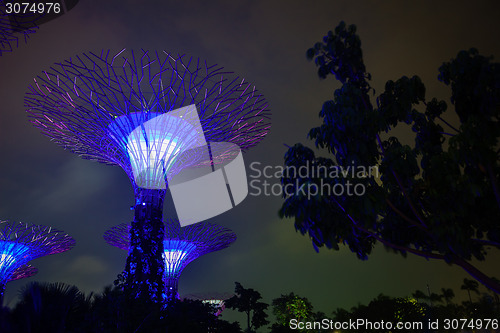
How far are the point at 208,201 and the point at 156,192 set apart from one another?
12.8 meters

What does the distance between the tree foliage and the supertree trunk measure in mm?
11089

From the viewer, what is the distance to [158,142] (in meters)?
20.8

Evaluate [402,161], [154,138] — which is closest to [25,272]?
[154,138]

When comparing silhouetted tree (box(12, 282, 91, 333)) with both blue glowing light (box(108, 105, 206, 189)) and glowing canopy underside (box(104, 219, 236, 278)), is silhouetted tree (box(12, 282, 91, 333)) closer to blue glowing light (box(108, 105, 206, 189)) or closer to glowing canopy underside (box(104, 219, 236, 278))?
blue glowing light (box(108, 105, 206, 189))

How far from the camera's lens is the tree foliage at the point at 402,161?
8312mm

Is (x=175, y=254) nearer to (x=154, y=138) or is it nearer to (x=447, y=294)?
(x=154, y=138)

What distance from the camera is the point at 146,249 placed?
18.7 metres

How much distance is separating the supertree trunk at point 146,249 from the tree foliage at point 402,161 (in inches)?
437

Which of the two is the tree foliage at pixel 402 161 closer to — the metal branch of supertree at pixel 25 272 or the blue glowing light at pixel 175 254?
the blue glowing light at pixel 175 254

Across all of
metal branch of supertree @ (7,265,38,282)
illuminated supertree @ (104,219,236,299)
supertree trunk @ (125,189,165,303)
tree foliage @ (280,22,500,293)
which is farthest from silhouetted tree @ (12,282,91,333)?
metal branch of supertree @ (7,265,38,282)

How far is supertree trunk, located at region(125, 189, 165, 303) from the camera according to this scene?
17875 millimetres

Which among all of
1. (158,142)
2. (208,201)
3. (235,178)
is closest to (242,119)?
(158,142)

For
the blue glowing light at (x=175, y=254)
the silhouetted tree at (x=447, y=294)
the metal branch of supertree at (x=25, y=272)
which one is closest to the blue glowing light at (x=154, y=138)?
the blue glowing light at (x=175, y=254)

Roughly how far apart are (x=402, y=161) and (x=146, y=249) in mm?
13628
